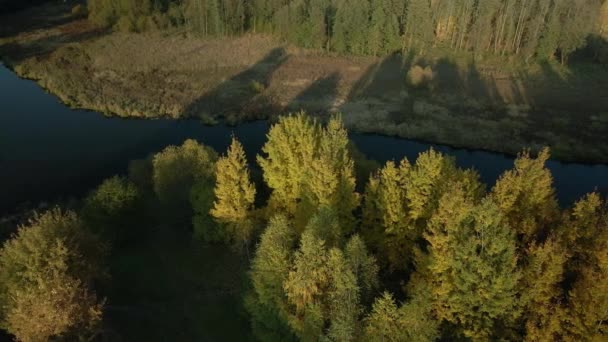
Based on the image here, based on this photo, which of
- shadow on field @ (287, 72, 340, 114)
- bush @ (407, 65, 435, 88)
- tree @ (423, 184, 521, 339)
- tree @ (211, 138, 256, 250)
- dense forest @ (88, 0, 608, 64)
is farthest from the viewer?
dense forest @ (88, 0, 608, 64)

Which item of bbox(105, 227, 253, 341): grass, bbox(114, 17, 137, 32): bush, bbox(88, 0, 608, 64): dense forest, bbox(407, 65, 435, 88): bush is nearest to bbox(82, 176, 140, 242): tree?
bbox(105, 227, 253, 341): grass

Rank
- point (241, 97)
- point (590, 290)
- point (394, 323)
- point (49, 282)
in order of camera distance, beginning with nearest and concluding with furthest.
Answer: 1. point (394, 323)
2. point (590, 290)
3. point (49, 282)
4. point (241, 97)

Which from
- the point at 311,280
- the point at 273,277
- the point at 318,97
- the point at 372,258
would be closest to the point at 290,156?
the point at 273,277

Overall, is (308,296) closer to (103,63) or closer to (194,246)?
(194,246)

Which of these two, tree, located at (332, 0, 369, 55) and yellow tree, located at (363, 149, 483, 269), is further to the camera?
tree, located at (332, 0, 369, 55)

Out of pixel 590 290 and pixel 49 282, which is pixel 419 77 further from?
pixel 49 282

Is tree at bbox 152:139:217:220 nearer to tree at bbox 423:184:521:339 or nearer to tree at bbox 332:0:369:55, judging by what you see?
tree at bbox 423:184:521:339
